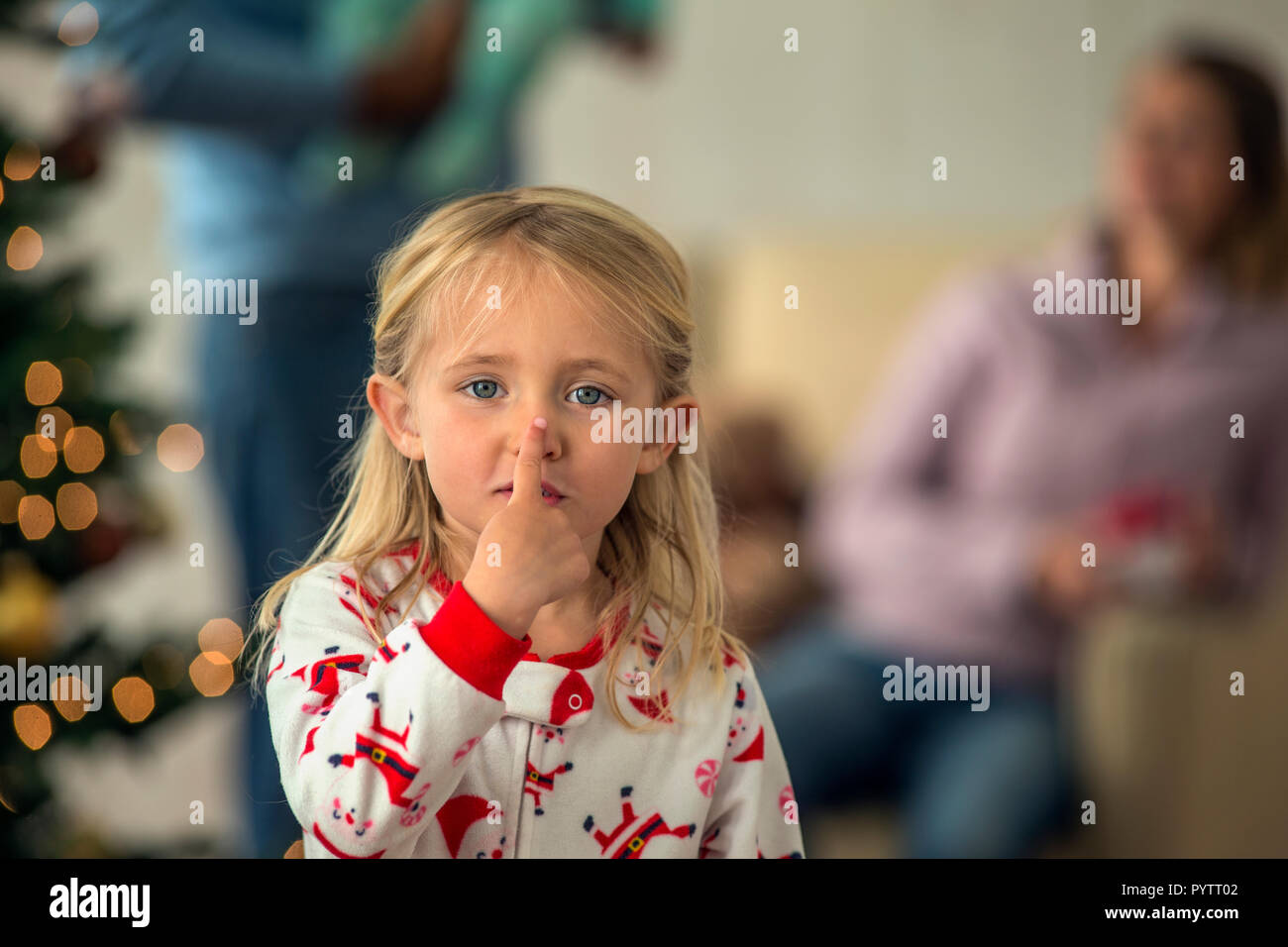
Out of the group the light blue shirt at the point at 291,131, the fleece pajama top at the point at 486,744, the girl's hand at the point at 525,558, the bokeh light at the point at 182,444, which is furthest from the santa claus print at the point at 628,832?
the bokeh light at the point at 182,444

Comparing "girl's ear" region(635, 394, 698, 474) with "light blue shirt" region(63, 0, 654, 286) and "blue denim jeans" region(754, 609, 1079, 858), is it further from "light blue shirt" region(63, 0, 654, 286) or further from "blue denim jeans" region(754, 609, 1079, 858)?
"blue denim jeans" region(754, 609, 1079, 858)

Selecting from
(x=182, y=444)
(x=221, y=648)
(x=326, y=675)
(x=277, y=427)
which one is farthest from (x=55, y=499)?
(x=326, y=675)

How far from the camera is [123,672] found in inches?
45.4

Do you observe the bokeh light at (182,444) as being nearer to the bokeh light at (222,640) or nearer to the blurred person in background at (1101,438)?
the bokeh light at (222,640)

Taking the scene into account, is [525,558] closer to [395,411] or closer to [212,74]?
[395,411]

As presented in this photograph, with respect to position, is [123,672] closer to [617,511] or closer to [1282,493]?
[617,511]

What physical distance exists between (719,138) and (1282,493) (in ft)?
3.96

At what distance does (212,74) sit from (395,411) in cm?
46

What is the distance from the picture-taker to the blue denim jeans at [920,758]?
4.40 feet

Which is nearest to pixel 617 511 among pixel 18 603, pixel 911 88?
pixel 18 603

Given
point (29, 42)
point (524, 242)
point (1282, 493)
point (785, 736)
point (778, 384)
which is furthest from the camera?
point (778, 384)

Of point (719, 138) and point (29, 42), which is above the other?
point (719, 138)

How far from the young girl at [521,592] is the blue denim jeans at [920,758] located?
0.78 meters
